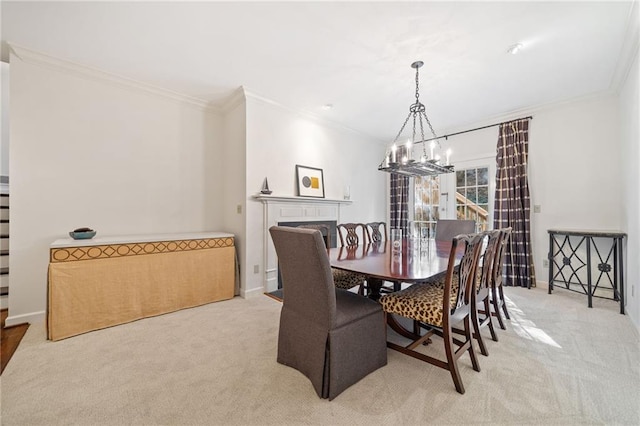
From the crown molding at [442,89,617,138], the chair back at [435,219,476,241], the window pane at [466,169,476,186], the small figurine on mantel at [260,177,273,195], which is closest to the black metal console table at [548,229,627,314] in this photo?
the chair back at [435,219,476,241]

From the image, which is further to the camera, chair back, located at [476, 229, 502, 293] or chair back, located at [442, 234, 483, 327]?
chair back, located at [476, 229, 502, 293]

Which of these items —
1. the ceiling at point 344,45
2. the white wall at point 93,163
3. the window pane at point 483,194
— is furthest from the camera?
the window pane at point 483,194

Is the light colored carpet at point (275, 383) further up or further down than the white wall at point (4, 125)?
further down

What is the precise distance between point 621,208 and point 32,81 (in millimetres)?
6540

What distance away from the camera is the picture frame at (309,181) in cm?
401

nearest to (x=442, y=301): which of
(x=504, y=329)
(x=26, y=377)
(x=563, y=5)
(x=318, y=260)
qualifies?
(x=318, y=260)

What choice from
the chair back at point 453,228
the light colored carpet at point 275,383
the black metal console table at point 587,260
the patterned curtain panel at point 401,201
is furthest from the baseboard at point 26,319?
the black metal console table at point 587,260

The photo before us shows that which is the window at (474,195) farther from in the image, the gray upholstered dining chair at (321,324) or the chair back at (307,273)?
the chair back at (307,273)

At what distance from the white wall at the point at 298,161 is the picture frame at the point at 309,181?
0.09 meters

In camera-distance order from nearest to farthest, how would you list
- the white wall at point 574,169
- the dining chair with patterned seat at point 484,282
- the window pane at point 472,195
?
the dining chair with patterned seat at point 484,282, the white wall at point 574,169, the window pane at point 472,195

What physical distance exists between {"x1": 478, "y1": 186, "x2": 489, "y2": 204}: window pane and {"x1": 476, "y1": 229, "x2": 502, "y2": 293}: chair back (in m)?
2.42

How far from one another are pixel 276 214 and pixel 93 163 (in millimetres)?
2097

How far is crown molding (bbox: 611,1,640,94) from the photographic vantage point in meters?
2.10

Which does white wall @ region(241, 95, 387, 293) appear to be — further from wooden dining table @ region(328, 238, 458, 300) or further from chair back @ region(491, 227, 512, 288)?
chair back @ region(491, 227, 512, 288)
